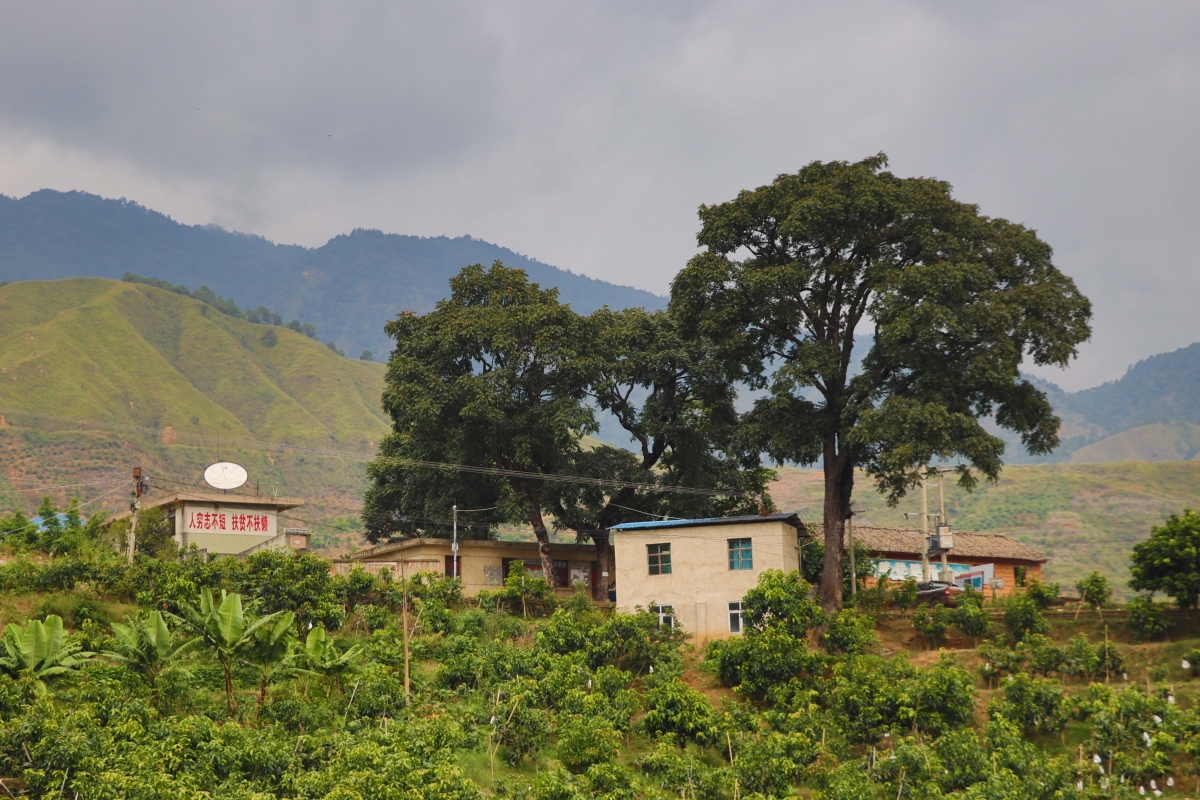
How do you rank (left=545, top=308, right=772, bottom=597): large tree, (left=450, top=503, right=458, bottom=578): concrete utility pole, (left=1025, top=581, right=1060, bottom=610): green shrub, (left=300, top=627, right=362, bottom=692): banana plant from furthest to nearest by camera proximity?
(left=545, top=308, right=772, bottom=597): large tree
(left=450, top=503, right=458, bottom=578): concrete utility pole
(left=1025, top=581, right=1060, bottom=610): green shrub
(left=300, top=627, right=362, bottom=692): banana plant

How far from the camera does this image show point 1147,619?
2992 cm

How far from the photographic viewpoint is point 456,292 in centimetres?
4362

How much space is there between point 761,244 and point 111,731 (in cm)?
2451

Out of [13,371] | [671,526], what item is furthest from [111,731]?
[13,371]

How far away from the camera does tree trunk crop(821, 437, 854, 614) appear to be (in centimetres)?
3400

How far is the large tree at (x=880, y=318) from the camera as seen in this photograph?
32.4 meters

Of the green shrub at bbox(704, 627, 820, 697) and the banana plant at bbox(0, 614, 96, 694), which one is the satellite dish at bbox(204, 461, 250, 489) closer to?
the banana plant at bbox(0, 614, 96, 694)

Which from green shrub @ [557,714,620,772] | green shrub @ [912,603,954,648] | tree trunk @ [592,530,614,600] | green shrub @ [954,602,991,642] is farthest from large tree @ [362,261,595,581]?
green shrub @ [557,714,620,772]

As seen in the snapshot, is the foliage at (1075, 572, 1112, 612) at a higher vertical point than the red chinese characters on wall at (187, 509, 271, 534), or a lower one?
lower

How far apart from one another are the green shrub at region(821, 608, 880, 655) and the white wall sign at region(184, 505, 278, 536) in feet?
86.1

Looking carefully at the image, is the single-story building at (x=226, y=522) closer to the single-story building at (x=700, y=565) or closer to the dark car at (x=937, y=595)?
the single-story building at (x=700, y=565)

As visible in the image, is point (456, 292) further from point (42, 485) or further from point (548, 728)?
point (42, 485)

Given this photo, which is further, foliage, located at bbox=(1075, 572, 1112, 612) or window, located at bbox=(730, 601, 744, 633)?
window, located at bbox=(730, 601, 744, 633)

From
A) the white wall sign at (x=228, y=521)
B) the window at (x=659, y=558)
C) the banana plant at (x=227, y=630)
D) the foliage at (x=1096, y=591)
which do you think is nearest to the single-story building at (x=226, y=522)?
the white wall sign at (x=228, y=521)
